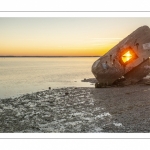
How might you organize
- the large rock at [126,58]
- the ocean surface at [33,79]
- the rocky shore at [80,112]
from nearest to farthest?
the rocky shore at [80,112] → the large rock at [126,58] → the ocean surface at [33,79]

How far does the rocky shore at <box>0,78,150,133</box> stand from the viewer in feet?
18.0

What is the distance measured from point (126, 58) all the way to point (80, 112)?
3.24 m

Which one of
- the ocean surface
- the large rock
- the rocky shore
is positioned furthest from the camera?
the ocean surface

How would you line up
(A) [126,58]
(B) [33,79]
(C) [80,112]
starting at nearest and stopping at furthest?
(C) [80,112], (A) [126,58], (B) [33,79]

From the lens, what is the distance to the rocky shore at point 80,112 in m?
5.50

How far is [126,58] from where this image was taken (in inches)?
342

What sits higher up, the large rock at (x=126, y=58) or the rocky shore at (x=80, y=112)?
the large rock at (x=126, y=58)

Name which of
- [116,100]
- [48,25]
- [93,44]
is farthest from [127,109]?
[48,25]

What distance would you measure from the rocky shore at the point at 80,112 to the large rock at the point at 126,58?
0.70 meters

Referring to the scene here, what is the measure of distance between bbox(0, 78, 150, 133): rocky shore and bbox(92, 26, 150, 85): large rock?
0.70 meters

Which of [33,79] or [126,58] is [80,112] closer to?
[126,58]

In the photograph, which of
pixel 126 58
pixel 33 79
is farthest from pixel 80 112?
pixel 33 79

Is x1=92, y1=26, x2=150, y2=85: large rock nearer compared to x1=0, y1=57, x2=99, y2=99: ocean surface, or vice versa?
x1=92, y1=26, x2=150, y2=85: large rock
